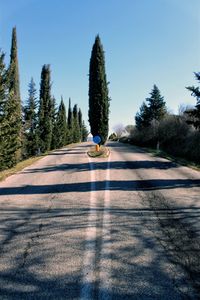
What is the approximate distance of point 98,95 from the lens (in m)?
29.3

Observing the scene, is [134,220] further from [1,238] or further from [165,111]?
[165,111]

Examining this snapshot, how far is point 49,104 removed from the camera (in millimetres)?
46781

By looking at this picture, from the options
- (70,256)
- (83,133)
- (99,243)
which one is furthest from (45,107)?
(83,133)

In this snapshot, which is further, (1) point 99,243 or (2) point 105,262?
(1) point 99,243

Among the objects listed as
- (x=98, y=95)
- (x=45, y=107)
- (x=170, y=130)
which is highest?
(x=45, y=107)

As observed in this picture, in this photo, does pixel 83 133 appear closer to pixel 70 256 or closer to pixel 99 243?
pixel 99 243

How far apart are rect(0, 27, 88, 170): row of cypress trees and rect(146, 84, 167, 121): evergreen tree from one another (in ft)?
49.5

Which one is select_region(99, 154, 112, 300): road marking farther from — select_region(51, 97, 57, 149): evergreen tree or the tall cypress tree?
select_region(51, 97, 57, 149): evergreen tree

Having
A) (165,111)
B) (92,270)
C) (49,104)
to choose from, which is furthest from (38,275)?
(165,111)

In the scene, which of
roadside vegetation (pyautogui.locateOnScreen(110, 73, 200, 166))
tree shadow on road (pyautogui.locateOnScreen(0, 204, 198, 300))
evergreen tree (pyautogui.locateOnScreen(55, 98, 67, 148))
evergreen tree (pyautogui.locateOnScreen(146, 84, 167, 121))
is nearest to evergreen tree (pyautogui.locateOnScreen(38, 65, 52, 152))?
evergreen tree (pyautogui.locateOnScreen(55, 98, 67, 148))

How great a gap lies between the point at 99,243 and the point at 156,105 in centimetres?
5200

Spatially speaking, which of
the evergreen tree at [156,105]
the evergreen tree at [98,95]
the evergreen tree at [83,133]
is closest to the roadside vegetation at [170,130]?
the evergreen tree at [156,105]

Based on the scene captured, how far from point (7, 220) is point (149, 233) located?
2877mm

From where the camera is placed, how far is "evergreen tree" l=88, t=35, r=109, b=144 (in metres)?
29.1
